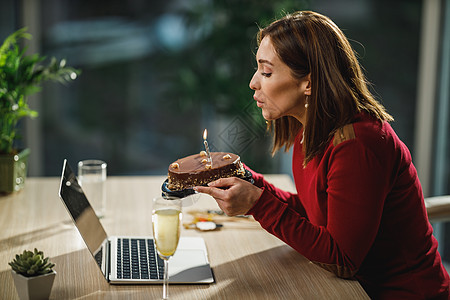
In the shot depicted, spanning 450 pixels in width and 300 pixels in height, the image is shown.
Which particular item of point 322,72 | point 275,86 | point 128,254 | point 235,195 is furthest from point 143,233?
point 322,72

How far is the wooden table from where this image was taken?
1222 mm

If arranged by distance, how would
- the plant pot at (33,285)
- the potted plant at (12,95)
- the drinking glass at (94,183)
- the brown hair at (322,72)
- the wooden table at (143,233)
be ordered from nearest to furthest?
the plant pot at (33,285) → the wooden table at (143,233) → the brown hair at (322,72) → the drinking glass at (94,183) → the potted plant at (12,95)

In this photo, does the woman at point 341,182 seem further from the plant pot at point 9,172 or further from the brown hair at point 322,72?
the plant pot at point 9,172

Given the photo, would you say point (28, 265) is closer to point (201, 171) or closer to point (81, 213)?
point (81, 213)

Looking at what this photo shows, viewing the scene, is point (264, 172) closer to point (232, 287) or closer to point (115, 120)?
point (115, 120)

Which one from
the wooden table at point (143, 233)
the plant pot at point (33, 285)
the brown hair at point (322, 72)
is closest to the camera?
the plant pot at point (33, 285)

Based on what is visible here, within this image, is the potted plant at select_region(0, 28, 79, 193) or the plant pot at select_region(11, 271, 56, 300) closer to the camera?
the plant pot at select_region(11, 271, 56, 300)

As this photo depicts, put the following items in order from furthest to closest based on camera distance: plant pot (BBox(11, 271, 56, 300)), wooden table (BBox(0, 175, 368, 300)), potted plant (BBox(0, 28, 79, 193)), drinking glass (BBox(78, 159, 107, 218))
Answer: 1. potted plant (BBox(0, 28, 79, 193))
2. drinking glass (BBox(78, 159, 107, 218))
3. wooden table (BBox(0, 175, 368, 300))
4. plant pot (BBox(11, 271, 56, 300))

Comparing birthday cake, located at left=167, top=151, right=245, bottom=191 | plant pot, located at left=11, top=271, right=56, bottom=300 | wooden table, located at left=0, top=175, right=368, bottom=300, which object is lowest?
wooden table, located at left=0, top=175, right=368, bottom=300

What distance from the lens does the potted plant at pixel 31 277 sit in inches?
43.9

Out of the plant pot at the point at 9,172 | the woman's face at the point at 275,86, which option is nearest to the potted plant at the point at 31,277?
the woman's face at the point at 275,86

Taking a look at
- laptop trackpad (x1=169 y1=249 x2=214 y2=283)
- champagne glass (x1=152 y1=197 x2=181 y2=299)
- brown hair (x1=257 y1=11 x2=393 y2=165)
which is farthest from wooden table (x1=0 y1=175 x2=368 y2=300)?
brown hair (x1=257 y1=11 x2=393 y2=165)

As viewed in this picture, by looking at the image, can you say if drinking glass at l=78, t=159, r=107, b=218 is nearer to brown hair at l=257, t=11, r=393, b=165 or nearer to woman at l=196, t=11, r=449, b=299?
woman at l=196, t=11, r=449, b=299

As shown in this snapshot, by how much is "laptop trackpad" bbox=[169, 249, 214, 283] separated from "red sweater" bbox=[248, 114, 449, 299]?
0.19 m
